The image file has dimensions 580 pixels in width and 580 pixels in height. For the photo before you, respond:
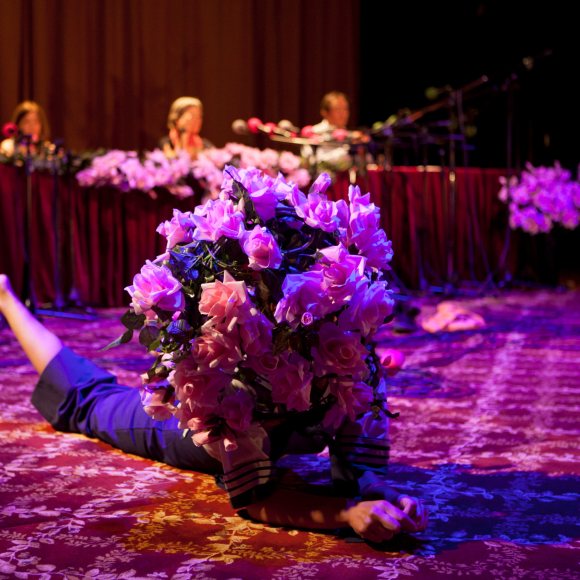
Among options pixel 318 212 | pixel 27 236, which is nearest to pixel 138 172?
pixel 27 236

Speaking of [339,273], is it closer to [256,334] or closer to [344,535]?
[256,334]

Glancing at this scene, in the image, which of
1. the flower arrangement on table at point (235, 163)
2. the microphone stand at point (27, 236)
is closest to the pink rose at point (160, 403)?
the microphone stand at point (27, 236)

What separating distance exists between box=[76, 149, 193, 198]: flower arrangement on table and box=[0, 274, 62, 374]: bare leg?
268 cm

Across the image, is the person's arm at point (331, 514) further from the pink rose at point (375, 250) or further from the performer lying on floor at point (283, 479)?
the pink rose at point (375, 250)

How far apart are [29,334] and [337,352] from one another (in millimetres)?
1241

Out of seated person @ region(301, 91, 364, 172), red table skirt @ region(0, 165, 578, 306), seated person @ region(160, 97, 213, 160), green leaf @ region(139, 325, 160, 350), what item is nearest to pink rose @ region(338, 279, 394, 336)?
green leaf @ region(139, 325, 160, 350)

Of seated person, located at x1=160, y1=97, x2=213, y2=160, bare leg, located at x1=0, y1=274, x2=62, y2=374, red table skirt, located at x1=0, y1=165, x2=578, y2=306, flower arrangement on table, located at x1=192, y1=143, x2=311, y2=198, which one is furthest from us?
seated person, located at x1=160, y1=97, x2=213, y2=160

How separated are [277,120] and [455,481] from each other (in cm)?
775

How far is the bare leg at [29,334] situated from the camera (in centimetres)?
240

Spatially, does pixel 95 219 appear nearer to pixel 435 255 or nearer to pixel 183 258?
pixel 435 255

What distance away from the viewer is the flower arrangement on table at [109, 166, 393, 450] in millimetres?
1441

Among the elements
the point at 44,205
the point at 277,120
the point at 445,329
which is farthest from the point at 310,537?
the point at 277,120

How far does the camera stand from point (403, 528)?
150 centimetres

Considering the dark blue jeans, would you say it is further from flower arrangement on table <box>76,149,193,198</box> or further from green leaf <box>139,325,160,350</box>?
flower arrangement on table <box>76,149,193,198</box>
